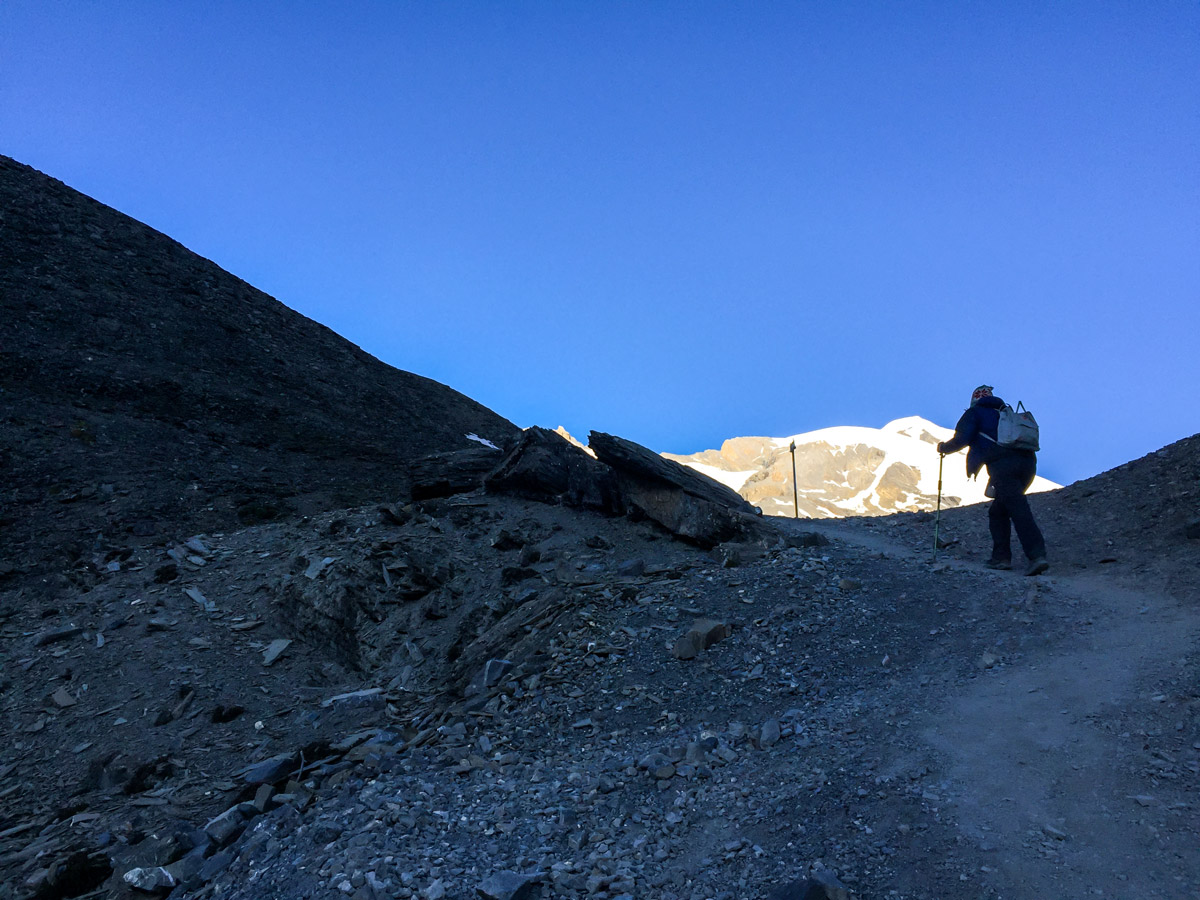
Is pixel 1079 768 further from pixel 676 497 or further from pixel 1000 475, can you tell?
pixel 676 497

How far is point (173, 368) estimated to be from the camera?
2592cm

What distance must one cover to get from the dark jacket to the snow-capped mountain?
93971 mm

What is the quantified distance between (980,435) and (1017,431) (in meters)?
0.67

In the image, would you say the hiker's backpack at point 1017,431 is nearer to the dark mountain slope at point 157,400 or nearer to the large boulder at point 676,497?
the large boulder at point 676,497

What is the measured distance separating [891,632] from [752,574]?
2.55 meters

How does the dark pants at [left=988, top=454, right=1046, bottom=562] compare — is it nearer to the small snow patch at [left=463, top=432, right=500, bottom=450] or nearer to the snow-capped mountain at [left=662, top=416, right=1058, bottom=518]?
the small snow patch at [left=463, top=432, right=500, bottom=450]

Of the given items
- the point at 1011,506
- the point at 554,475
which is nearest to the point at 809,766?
the point at 1011,506

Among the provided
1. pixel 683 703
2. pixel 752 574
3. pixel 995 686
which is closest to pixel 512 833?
pixel 683 703

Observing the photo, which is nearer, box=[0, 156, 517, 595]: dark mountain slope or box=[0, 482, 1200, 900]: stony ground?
box=[0, 482, 1200, 900]: stony ground

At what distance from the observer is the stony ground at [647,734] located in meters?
6.21

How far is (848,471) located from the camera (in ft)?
440

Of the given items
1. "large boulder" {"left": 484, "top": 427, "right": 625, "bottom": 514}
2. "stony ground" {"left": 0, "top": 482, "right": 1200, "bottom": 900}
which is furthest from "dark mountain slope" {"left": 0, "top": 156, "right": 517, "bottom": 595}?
"large boulder" {"left": 484, "top": 427, "right": 625, "bottom": 514}

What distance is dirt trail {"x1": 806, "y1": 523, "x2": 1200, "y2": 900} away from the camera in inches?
216

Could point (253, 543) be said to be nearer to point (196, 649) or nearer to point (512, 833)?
point (196, 649)
